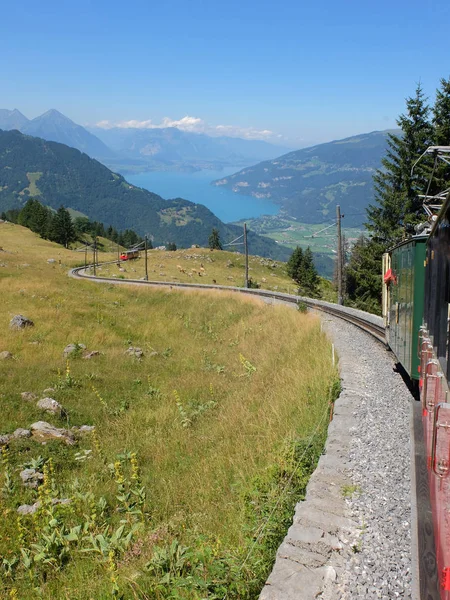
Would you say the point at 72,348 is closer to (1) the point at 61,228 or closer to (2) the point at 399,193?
(2) the point at 399,193

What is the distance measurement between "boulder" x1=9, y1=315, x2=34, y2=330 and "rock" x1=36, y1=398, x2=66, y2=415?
7.82m

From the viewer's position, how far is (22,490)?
7691 mm

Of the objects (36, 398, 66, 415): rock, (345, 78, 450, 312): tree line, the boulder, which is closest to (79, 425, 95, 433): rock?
(36, 398, 66, 415): rock

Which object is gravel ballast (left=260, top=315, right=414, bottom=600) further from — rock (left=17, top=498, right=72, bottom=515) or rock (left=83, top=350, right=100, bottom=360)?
rock (left=83, top=350, right=100, bottom=360)

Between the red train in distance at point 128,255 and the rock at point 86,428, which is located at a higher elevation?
the red train in distance at point 128,255

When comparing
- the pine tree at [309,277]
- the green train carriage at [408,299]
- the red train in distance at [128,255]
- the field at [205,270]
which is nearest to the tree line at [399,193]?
the field at [205,270]

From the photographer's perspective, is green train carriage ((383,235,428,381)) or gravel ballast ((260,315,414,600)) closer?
gravel ballast ((260,315,414,600))

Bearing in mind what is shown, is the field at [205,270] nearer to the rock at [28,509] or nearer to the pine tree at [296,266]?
the pine tree at [296,266]

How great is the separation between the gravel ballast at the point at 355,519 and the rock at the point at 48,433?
5.86 m

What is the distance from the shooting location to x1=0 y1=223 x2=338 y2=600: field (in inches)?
198

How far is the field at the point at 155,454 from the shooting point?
5027 mm

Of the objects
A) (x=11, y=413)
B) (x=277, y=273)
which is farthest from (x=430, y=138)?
(x=277, y=273)

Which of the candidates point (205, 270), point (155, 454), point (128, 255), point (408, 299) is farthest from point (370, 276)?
point (128, 255)

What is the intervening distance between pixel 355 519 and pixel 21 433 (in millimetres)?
7445
